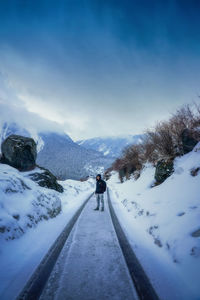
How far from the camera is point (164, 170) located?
693 centimetres

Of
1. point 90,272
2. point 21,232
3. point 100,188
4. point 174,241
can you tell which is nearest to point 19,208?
point 21,232

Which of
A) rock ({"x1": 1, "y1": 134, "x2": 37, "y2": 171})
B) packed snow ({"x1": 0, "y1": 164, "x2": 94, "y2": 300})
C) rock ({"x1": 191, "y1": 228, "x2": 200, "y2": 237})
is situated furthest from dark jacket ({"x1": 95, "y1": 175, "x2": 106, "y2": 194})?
rock ({"x1": 1, "y1": 134, "x2": 37, "y2": 171})

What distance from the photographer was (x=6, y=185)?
13.8ft

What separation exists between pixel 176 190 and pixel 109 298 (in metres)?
4.15

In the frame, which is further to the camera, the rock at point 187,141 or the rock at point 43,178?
the rock at point 43,178

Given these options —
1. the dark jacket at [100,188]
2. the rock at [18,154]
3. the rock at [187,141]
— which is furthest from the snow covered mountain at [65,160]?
the rock at [187,141]

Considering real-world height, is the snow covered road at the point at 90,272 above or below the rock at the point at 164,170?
below

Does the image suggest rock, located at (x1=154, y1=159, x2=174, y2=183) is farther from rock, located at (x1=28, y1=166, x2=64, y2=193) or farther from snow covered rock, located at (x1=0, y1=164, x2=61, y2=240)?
rock, located at (x1=28, y1=166, x2=64, y2=193)

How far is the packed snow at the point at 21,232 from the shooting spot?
2.12 meters

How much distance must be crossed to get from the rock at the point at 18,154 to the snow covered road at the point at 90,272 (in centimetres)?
825

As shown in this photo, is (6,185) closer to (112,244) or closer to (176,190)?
(112,244)

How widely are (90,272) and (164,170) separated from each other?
20.1ft

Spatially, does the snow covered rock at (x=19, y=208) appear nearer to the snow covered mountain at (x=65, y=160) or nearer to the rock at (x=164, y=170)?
the rock at (x=164, y=170)

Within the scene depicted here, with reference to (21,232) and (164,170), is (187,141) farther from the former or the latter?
(21,232)
